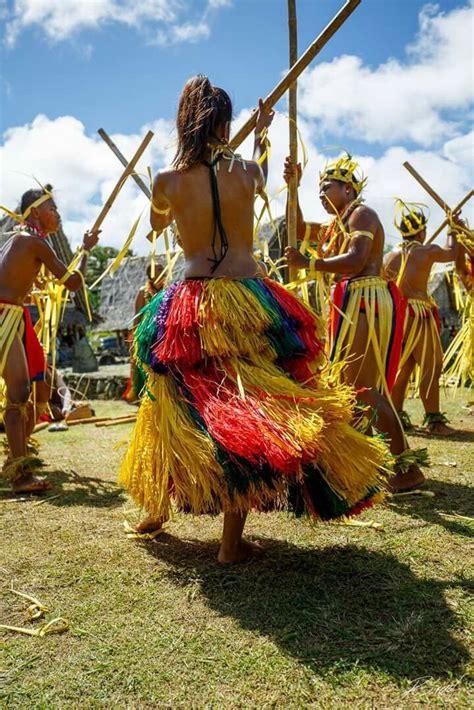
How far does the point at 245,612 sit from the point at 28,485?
220 centimetres

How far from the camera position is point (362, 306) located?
373cm

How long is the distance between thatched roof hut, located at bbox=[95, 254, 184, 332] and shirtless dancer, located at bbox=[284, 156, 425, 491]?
31.9 feet

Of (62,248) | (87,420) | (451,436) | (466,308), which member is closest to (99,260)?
(62,248)

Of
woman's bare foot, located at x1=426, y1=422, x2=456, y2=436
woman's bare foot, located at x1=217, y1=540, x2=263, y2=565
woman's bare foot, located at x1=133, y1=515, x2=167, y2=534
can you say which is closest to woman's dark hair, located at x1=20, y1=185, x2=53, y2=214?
woman's bare foot, located at x1=133, y1=515, x2=167, y2=534

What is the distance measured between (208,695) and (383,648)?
544 mm

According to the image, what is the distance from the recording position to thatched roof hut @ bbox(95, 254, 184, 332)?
532 inches

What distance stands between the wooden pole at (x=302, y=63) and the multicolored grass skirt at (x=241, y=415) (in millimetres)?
1188

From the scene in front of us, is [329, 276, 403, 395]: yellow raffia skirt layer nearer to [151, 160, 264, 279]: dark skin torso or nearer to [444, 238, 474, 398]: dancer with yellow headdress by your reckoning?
[151, 160, 264, 279]: dark skin torso

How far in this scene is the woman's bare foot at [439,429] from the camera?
5.54 meters

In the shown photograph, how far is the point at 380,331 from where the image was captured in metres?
3.69

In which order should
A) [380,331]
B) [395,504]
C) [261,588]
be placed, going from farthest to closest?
1. [380,331]
2. [395,504]
3. [261,588]

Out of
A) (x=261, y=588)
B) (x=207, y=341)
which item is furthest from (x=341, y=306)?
(x=261, y=588)

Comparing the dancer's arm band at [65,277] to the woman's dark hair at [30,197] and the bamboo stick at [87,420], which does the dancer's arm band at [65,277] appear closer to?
the woman's dark hair at [30,197]

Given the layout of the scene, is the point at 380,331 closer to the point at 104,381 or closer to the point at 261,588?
the point at 261,588
